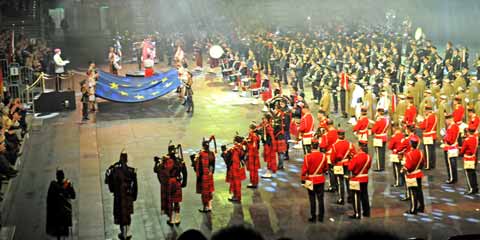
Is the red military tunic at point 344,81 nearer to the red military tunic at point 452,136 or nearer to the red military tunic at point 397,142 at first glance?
the red military tunic at point 452,136

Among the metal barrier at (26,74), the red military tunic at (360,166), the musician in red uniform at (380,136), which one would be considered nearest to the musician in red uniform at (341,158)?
the red military tunic at (360,166)

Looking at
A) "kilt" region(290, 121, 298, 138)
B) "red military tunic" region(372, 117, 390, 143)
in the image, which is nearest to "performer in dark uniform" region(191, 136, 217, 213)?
"red military tunic" region(372, 117, 390, 143)

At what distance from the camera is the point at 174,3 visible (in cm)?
4903

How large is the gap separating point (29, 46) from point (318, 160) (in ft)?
67.3

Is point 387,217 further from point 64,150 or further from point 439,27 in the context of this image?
point 439,27

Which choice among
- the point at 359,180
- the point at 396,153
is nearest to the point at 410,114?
the point at 396,153

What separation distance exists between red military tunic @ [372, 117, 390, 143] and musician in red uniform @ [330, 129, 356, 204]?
258cm

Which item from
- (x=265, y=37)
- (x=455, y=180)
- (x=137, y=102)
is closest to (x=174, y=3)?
(x=265, y=37)

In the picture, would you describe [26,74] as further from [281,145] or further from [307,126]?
[281,145]

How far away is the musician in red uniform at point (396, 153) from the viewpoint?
15.2m

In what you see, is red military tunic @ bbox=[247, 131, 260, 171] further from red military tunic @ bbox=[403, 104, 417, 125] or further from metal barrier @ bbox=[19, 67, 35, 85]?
metal barrier @ bbox=[19, 67, 35, 85]


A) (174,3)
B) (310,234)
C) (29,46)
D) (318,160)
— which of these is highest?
(174,3)

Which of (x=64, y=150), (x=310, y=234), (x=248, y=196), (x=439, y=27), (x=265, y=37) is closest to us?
(x=310, y=234)

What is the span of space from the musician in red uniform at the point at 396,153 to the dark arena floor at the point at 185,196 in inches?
8.8
